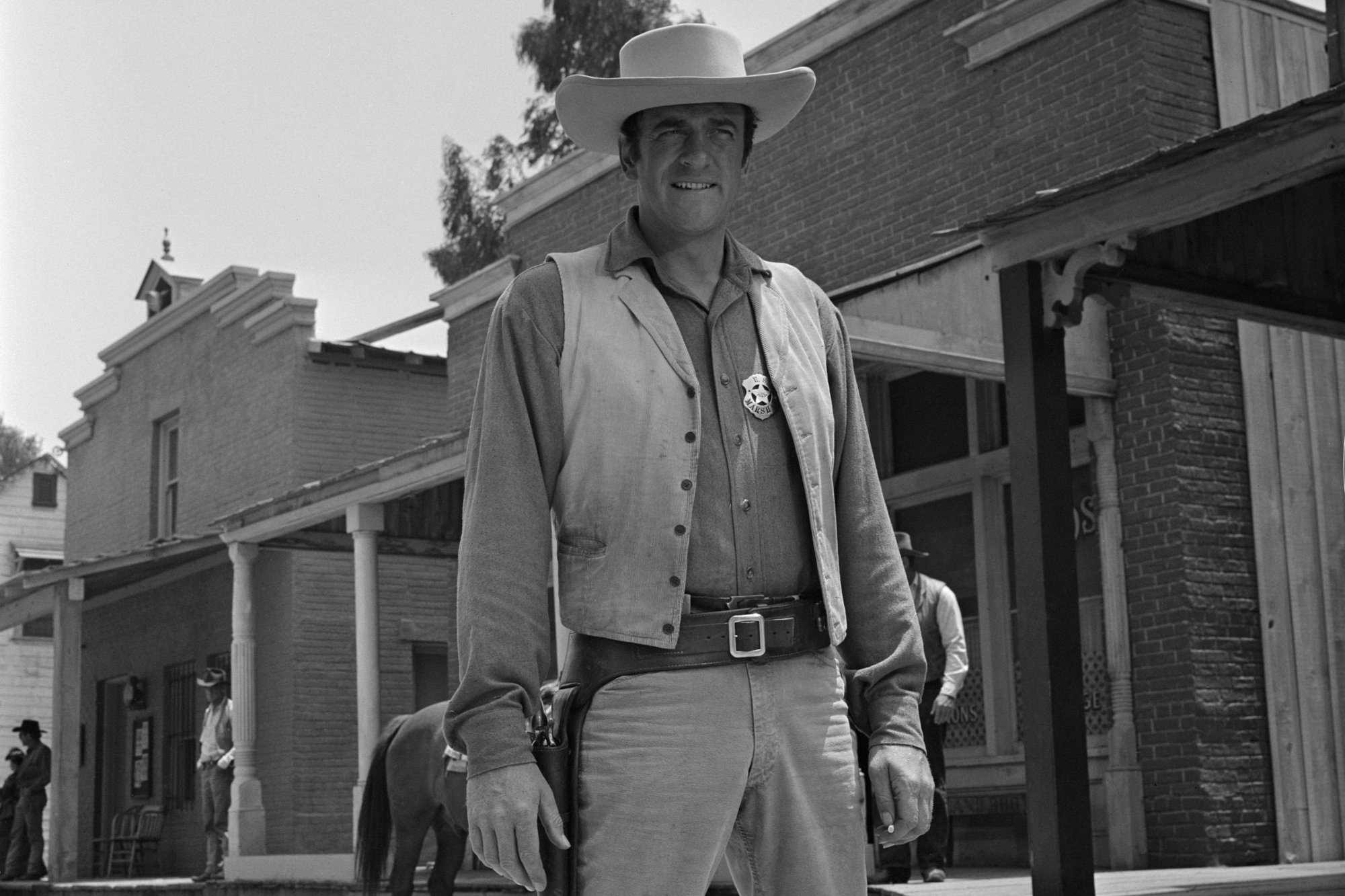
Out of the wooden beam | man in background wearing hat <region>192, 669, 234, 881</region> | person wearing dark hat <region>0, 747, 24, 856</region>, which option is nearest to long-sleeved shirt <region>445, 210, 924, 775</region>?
the wooden beam

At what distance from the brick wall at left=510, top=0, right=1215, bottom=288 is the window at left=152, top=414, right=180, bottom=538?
11186 mm

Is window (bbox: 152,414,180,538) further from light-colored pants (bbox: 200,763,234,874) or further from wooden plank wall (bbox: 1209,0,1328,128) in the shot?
wooden plank wall (bbox: 1209,0,1328,128)

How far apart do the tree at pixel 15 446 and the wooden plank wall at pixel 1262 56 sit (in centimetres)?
4960

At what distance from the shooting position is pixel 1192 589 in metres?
10.0

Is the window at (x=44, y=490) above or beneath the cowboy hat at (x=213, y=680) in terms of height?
above

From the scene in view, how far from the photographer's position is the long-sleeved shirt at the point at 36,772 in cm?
1873

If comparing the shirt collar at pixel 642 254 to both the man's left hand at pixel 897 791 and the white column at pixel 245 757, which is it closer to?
the man's left hand at pixel 897 791

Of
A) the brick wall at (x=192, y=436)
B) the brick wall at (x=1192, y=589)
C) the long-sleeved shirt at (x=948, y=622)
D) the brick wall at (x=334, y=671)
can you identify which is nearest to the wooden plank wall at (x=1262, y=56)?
the brick wall at (x=1192, y=589)

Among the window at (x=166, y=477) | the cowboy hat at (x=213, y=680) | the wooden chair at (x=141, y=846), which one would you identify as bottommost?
the wooden chair at (x=141, y=846)

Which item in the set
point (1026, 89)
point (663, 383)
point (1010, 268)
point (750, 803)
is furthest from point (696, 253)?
point (1026, 89)

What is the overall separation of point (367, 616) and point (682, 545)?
42.0ft

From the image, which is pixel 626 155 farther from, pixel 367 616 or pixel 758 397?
pixel 367 616

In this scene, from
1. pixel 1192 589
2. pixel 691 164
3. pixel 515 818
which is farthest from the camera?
pixel 1192 589

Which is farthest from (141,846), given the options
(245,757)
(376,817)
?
(376,817)
